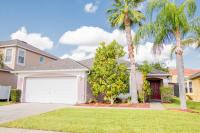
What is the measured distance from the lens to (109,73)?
16.0 metres

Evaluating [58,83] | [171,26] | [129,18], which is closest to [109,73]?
[58,83]

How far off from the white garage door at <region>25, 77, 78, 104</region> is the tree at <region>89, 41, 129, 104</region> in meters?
2.08

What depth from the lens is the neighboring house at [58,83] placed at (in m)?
16.7

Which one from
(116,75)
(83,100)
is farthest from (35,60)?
(116,75)

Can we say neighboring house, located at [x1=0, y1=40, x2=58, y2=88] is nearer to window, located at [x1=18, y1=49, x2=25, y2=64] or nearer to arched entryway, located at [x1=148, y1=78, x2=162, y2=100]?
window, located at [x1=18, y1=49, x2=25, y2=64]

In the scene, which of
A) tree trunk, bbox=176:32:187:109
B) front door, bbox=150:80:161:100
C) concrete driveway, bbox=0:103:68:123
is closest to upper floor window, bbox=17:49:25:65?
concrete driveway, bbox=0:103:68:123

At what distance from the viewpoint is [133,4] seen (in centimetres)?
1673

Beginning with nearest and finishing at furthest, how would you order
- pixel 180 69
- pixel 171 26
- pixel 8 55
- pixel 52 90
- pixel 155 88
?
pixel 180 69, pixel 171 26, pixel 52 90, pixel 155 88, pixel 8 55

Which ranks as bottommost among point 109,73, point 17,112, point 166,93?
point 17,112

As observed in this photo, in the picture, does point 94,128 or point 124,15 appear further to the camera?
point 124,15

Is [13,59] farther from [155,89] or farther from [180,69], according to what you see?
[180,69]

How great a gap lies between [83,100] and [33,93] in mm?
5602

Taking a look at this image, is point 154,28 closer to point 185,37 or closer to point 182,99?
point 185,37

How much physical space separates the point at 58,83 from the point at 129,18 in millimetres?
9195
